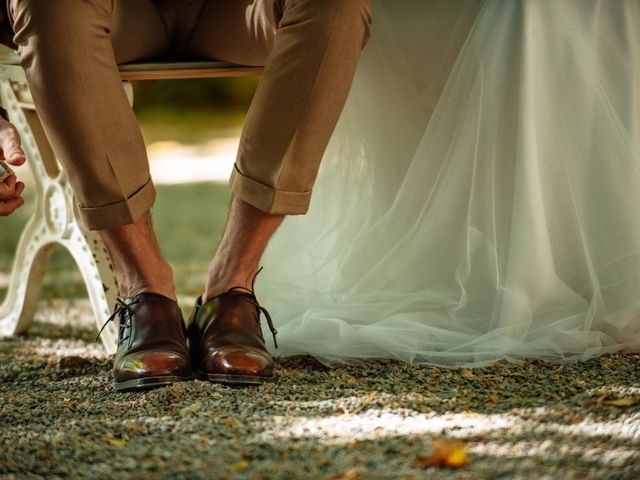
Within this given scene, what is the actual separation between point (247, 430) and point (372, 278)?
60 cm

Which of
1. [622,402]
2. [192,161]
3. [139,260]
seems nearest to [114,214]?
[139,260]

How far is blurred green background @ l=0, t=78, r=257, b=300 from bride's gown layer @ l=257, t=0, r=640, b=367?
2.90 feet

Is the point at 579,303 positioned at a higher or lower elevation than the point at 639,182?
lower

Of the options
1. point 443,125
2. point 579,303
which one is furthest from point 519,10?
point 579,303

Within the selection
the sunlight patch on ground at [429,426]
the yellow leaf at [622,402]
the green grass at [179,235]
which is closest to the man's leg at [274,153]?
the sunlight patch on ground at [429,426]

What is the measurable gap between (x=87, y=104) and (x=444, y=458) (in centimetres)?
75

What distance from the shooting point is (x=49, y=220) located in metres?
1.97

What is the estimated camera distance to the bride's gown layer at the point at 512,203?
5.36ft

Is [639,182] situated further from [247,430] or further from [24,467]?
[24,467]

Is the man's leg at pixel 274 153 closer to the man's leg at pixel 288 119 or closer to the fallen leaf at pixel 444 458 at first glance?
the man's leg at pixel 288 119

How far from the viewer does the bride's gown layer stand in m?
1.63

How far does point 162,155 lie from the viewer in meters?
5.77

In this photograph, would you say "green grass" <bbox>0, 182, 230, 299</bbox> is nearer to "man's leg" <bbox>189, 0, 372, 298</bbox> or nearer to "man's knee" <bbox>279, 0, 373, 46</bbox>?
"man's leg" <bbox>189, 0, 372, 298</bbox>

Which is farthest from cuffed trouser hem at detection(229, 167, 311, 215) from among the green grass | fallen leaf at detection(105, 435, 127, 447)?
the green grass
